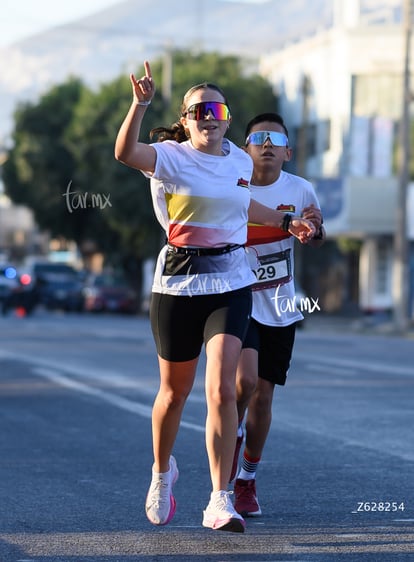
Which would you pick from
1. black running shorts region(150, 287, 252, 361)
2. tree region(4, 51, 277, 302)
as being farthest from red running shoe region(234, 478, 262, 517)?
tree region(4, 51, 277, 302)

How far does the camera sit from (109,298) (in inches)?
2318

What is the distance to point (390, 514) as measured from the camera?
7152mm

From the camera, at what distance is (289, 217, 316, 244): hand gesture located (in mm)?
7016

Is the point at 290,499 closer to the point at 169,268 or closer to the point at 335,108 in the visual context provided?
the point at 169,268

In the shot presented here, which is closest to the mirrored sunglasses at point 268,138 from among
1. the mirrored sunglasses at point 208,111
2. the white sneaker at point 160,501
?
the mirrored sunglasses at point 208,111

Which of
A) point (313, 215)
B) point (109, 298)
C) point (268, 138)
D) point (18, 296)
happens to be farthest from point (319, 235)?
point (109, 298)

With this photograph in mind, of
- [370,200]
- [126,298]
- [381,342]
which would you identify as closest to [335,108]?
[370,200]

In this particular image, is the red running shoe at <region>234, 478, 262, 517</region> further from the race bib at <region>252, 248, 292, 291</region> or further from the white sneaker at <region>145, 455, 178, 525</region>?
the race bib at <region>252, 248, 292, 291</region>

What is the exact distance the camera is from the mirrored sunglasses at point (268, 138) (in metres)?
7.52

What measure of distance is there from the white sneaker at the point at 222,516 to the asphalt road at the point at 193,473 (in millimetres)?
85

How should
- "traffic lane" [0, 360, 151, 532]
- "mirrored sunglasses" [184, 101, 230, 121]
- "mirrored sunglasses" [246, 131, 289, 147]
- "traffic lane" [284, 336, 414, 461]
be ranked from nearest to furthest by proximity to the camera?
"mirrored sunglasses" [184, 101, 230, 121] < "traffic lane" [0, 360, 151, 532] < "mirrored sunglasses" [246, 131, 289, 147] < "traffic lane" [284, 336, 414, 461]

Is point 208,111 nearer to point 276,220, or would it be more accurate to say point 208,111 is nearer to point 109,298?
point 276,220

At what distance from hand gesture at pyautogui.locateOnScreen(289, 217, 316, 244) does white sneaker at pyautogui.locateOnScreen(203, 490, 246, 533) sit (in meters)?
1.32

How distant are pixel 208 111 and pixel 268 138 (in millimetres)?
888
